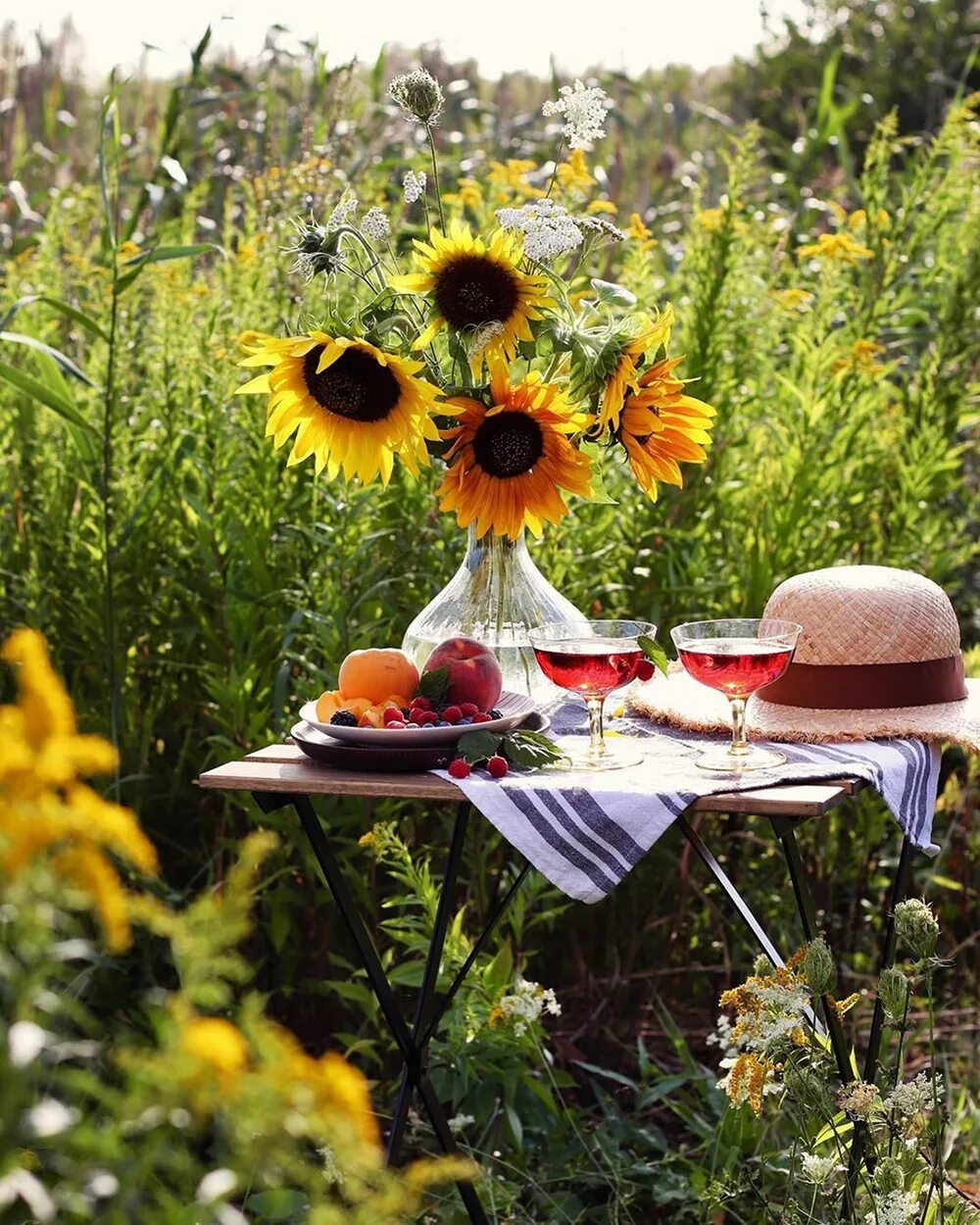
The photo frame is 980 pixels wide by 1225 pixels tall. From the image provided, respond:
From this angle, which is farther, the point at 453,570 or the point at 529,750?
the point at 453,570

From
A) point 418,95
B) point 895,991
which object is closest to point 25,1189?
point 895,991

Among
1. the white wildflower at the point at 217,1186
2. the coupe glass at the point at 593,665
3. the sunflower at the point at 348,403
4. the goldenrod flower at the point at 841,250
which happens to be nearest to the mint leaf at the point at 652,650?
the coupe glass at the point at 593,665

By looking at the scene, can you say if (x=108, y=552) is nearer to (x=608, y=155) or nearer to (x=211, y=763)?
(x=211, y=763)

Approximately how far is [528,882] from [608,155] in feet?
8.87

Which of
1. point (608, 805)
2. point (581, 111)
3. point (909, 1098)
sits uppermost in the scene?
point (581, 111)

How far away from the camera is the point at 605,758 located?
72.6 inches

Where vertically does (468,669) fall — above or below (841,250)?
below

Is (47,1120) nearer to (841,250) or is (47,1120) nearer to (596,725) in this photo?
(596,725)

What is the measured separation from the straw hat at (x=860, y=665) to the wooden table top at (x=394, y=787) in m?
0.24

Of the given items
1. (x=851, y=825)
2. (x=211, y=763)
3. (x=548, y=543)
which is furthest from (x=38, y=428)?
(x=851, y=825)

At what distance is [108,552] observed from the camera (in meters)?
2.71

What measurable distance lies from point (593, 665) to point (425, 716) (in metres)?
0.21

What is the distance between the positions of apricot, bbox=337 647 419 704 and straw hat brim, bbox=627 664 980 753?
0.36m

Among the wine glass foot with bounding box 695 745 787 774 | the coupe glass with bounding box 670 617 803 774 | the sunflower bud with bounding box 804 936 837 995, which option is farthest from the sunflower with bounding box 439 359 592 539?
the sunflower bud with bounding box 804 936 837 995
